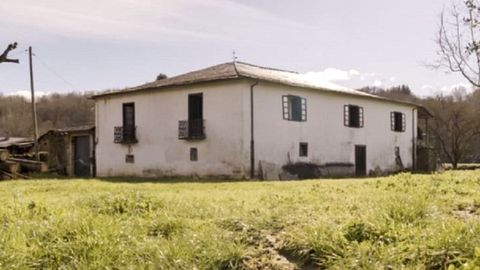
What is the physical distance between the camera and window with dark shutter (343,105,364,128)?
26.9m

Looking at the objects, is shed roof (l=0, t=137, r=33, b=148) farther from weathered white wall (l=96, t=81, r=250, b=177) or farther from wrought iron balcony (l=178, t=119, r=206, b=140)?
wrought iron balcony (l=178, t=119, r=206, b=140)

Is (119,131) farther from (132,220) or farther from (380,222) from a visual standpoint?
(380,222)

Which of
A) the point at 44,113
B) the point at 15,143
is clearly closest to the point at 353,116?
the point at 15,143

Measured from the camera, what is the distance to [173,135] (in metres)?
23.5

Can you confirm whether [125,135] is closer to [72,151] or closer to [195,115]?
[195,115]

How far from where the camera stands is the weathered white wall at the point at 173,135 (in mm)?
21406

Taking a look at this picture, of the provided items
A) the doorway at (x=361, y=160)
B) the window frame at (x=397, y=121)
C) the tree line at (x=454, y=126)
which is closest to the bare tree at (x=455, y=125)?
the tree line at (x=454, y=126)

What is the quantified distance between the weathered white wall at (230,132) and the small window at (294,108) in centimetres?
22

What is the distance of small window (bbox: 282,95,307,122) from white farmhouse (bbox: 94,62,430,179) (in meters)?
0.04

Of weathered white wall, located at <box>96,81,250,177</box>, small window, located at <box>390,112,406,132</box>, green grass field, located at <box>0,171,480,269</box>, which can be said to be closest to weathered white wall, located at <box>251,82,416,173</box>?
small window, located at <box>390,112,406,132</box>

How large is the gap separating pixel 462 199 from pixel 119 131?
21.4m

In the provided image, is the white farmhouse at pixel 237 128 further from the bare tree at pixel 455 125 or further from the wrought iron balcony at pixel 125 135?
the bare tree at pixel 455 125

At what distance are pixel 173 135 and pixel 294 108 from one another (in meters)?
5.49

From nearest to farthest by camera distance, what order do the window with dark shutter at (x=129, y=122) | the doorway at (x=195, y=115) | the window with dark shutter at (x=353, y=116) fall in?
the doorway at (x=195, y=115)
the window with dark shutter at (x=129, y=122)
the window with dark shutter at (x=353, y=116)
